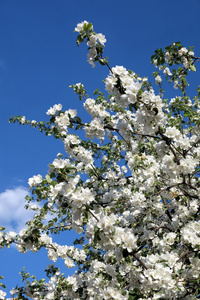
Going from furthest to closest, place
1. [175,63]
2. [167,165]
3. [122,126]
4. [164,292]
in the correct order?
[175,63] → [122,126] → [167,165] → [164,292]

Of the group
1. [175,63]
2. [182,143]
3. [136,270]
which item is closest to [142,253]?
[136,270]

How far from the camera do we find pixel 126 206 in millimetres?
4789

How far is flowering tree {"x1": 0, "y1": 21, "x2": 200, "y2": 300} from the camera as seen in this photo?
10.1 feet

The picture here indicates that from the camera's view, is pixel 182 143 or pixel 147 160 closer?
pixel 182 143

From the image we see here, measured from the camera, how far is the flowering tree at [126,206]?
10.1ft

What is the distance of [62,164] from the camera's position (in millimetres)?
3061

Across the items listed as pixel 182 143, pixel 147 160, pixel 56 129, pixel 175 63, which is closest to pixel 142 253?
pixel 147 160

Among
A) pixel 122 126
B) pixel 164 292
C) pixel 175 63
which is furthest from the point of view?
pixel 175 63

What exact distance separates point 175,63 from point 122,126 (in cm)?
199

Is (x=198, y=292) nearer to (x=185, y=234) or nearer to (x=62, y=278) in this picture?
(x=185, y=234)

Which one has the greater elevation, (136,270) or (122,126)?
(122,126)

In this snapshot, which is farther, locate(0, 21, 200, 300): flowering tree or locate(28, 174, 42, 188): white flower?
locate(28, 174, 42, 188): white flower

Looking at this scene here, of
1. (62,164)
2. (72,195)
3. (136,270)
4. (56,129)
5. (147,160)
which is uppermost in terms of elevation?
(56,129)

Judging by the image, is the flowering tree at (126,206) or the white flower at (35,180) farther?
the white flower at (35,180)
